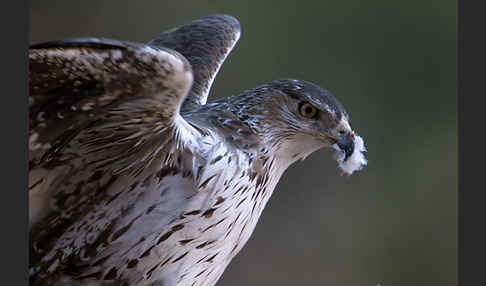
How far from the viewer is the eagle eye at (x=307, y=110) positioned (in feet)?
3.39

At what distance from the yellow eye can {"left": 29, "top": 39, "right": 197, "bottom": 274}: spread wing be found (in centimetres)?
31

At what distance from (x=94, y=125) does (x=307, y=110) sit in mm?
503

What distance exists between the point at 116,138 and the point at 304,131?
1.50 ft

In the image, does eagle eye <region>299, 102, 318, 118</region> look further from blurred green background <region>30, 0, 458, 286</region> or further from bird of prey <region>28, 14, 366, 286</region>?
blurred green background <region>30, 0, 458, 286</region>

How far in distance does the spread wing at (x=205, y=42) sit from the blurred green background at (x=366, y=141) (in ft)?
0.16

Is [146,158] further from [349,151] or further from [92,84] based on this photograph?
[349,151]

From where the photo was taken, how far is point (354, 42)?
5.22 feet

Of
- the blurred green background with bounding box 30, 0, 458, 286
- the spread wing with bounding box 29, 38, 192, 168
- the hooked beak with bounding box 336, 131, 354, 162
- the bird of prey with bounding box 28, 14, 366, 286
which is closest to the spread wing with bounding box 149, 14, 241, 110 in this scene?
the blurred green background with bounding box 30, 0, 458, 286

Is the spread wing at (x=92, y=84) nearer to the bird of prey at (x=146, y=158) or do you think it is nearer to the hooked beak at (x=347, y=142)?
the bird of prey at (x=146, y=158)

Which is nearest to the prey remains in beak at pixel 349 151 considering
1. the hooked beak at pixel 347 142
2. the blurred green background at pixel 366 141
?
the hooked beak at pixel 347 142

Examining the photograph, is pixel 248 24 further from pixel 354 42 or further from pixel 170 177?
pixel 170 177

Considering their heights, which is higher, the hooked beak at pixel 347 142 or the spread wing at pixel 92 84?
the spread wing at pixel 92 84

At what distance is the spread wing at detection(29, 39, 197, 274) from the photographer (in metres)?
0.64

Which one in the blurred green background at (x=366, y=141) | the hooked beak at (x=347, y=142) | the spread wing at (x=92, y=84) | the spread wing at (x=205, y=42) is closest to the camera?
the spread wing at (x=92, y=84)
